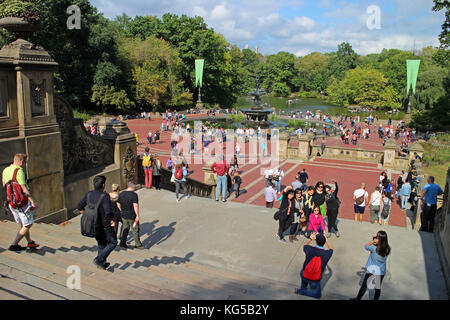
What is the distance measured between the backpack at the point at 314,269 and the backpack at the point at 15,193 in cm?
453

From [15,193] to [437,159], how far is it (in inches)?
1051

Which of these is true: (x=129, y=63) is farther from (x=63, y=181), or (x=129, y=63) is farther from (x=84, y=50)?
(x=63, y=181)

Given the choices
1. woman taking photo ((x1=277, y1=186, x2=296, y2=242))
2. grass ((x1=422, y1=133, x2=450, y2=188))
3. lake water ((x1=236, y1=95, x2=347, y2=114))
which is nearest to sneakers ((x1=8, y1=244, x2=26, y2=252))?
woman taking photo ((x1=277, y1=186, x2=296, y2=242))

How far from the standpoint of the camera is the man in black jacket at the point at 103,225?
18.1 feet

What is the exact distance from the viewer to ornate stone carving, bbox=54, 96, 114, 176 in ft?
29.6

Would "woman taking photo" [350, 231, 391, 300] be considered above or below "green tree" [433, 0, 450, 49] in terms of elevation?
below

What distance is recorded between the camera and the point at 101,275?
5.48 metres

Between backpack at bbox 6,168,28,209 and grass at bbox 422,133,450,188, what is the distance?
20209mm

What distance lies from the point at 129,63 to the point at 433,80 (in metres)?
42.9

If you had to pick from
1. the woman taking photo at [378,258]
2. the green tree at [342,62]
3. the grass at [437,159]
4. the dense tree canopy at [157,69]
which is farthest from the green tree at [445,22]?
the green tree at [342,62]

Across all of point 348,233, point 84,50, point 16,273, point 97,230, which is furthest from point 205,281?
point 84,50

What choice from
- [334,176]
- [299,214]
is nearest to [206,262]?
[299,214]

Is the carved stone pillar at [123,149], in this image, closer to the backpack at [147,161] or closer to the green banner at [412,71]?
the backpack at [147,161]

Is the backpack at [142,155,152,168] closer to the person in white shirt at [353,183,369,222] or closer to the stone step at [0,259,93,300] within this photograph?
the person in white shirt at [353,183,369,222]
